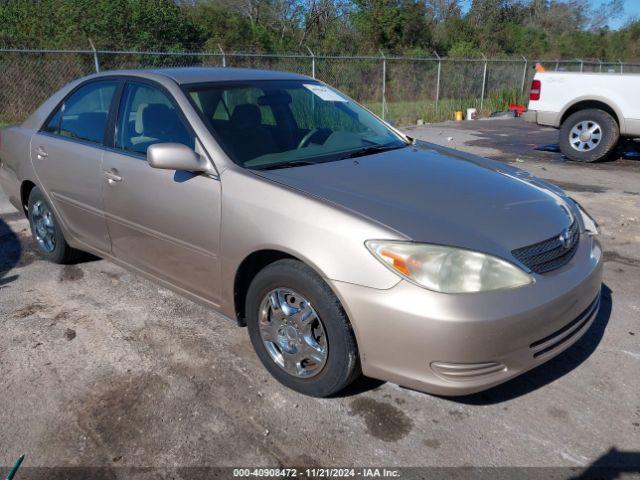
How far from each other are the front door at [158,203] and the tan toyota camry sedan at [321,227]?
12mm

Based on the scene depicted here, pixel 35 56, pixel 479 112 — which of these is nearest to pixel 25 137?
pixel 35 56

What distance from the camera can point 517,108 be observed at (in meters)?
17.8

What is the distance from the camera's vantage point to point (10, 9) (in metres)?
18.2

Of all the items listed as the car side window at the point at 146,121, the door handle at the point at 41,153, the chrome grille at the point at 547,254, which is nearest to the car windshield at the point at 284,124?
the car side window at the point at 146,121

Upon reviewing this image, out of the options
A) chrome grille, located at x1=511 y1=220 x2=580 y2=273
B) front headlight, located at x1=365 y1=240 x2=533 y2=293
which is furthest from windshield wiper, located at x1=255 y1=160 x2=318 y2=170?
chrome grille, located at x1=511 y1=220 x2=580 y2=273

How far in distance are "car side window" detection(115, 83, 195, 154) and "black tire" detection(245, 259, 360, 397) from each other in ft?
3.29

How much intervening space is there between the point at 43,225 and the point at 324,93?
→ 2637 millimetres

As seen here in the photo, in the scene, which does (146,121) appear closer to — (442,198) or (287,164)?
(287,164)

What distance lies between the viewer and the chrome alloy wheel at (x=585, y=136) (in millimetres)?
9289

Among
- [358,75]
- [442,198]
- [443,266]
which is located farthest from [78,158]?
[358,75]

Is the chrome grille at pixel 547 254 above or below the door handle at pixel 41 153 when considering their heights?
below

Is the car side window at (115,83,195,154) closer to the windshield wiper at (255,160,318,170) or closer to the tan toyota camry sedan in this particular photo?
the tan toyota camry sedan

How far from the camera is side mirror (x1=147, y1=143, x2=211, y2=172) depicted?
2.98 meters

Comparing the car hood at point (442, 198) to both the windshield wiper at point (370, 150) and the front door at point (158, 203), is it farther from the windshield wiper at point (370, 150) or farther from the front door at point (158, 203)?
the front door at point (158, 203)
